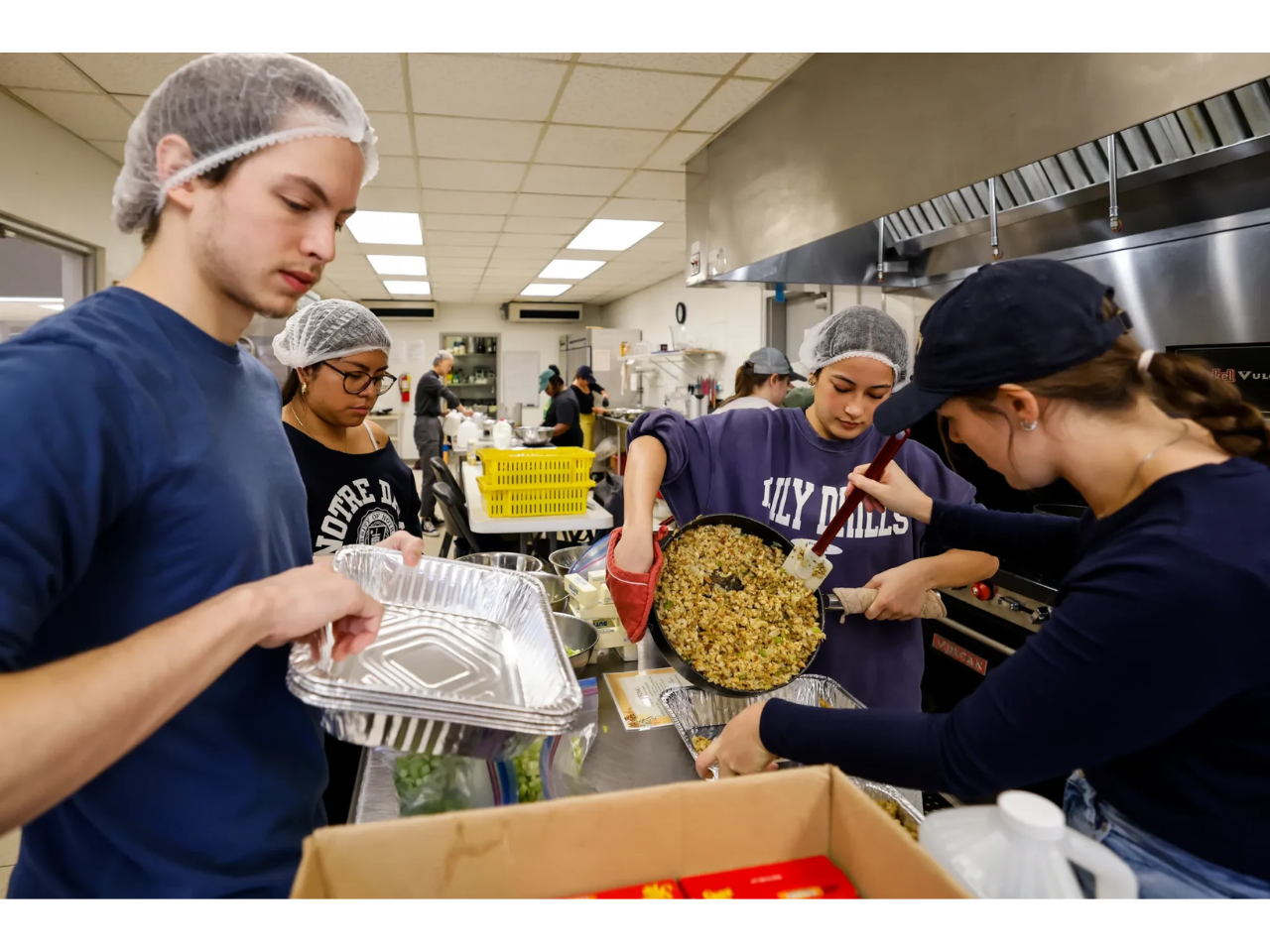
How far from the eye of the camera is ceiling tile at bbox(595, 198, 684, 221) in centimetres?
515

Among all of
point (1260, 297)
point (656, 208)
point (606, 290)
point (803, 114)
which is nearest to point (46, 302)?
point (656, 208)

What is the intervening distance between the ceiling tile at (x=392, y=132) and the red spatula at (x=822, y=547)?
292 centimetres

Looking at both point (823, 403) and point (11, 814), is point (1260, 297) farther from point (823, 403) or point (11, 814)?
point (11, 814)

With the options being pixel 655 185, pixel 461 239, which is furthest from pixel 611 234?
pixel 655 185

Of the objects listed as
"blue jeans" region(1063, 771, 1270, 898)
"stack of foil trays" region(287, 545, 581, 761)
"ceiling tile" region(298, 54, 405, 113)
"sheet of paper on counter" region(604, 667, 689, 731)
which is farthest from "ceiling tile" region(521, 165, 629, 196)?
"blue jeans" region(1063, 771, 1270, 898)

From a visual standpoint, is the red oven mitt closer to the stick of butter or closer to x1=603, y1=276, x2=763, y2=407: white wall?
the stick of butter

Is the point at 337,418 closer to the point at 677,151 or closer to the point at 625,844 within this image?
the point at 625,844

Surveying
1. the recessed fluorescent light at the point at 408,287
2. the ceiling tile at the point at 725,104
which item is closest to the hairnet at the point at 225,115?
the ceiling tile at the point at 725,104

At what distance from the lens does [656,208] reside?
5340 millimetres

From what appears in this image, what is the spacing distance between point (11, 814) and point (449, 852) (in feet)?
1.13

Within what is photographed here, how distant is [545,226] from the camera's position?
19.9 feet

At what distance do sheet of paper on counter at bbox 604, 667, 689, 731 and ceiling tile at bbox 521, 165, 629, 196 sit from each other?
359cm

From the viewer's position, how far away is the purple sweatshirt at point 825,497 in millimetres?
1635
